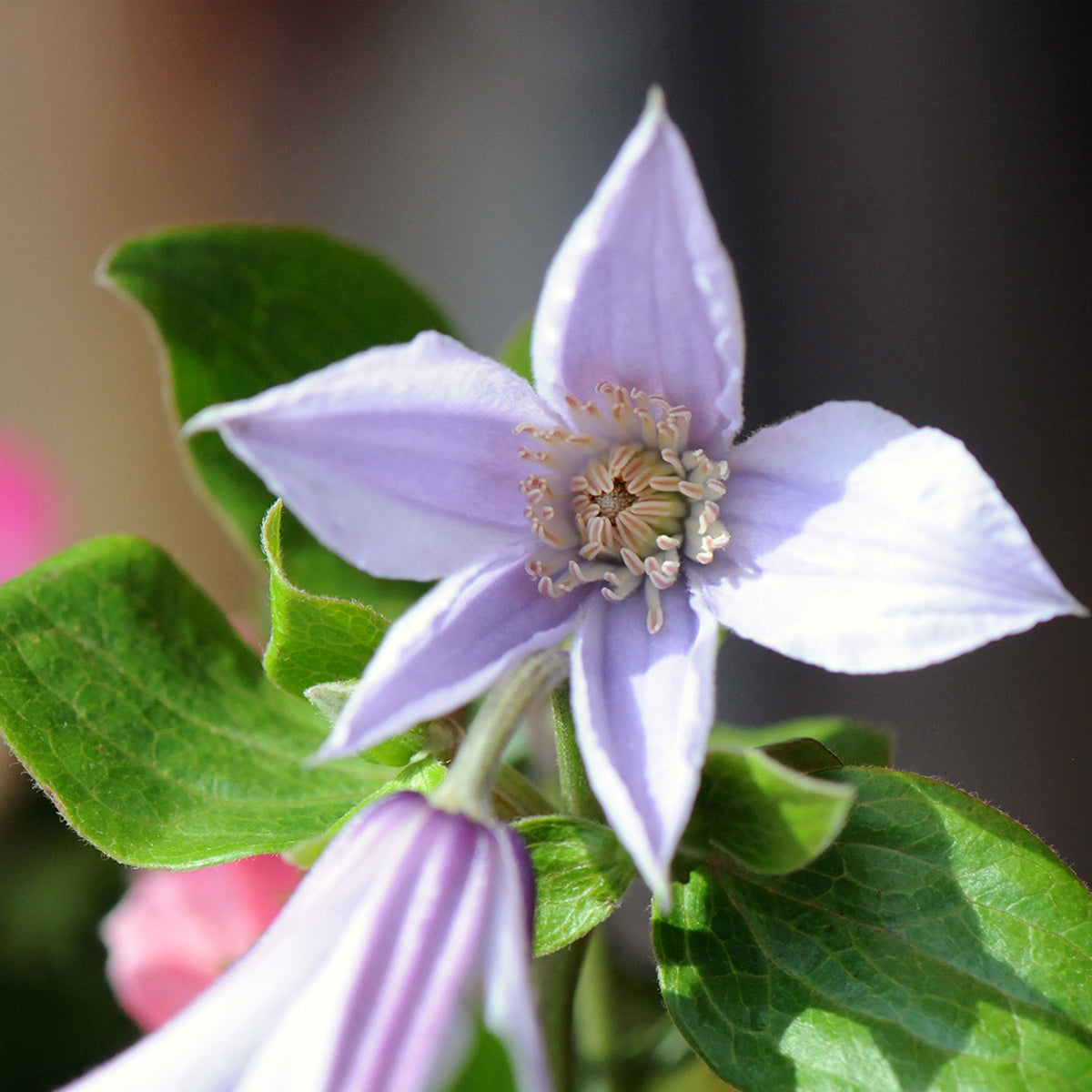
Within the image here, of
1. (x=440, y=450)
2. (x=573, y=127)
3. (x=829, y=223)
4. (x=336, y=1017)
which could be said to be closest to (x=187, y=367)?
(x=440, y=450)

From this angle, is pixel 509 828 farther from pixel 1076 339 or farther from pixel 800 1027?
pixel 1076 339

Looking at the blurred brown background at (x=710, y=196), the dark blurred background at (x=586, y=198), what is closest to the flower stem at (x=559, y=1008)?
the dark blurred background at (x=586, y=198)

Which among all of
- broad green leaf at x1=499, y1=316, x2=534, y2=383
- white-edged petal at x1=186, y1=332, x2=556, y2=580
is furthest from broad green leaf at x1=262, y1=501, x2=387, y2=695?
broad green leaf at x1=499, y1=316, x2=534, y2=383

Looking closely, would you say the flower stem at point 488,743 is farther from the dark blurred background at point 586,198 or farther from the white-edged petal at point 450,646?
the dark blurred background at point 586,198

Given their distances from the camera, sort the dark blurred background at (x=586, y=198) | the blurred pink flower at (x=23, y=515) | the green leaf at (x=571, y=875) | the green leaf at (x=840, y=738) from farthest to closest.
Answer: the dark blurred background at (x=586, y=198), the blurred pink flower at (x=23, y=515), the green leaf at (x=840, y=738), the green leaf at (x=571, y=875)

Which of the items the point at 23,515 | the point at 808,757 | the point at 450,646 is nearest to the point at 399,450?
the point at 450,646

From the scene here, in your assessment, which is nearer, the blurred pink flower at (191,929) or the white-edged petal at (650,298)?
the white-edged petal at (650,298)

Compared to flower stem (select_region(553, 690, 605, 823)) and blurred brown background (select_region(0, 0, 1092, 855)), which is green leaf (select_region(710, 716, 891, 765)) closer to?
flower stem (select_region(553, 690, 605, 823))
